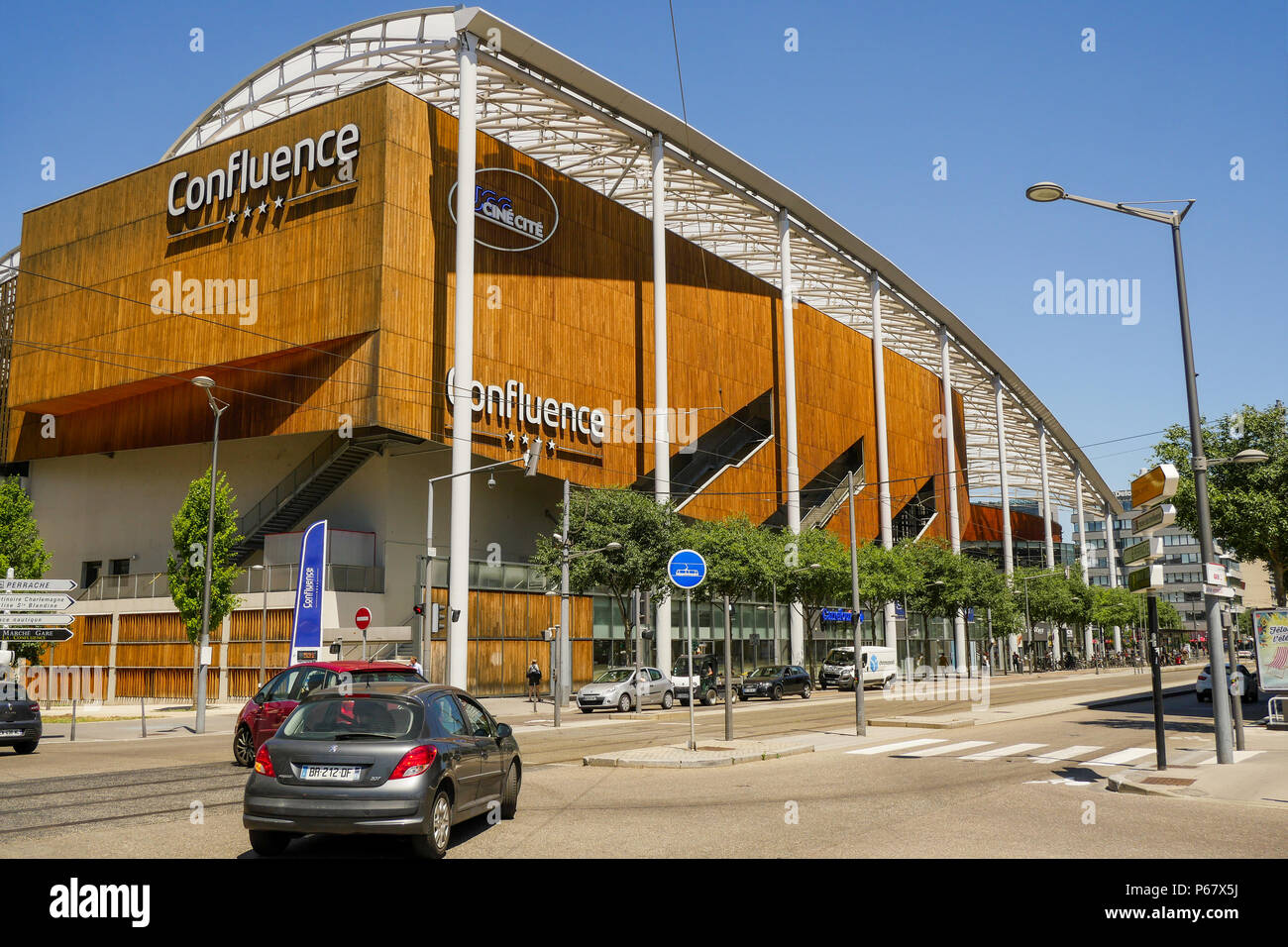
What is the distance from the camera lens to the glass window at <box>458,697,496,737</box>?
10625mm

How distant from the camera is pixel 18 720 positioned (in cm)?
2069

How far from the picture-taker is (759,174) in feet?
185

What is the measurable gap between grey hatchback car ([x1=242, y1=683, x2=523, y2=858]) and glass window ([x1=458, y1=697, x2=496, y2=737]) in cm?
73

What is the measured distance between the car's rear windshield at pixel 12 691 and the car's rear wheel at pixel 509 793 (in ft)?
48.6

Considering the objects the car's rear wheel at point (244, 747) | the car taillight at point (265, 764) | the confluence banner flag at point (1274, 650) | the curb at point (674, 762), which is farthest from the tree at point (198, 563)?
the confluence banner flag at point (1274, 650)

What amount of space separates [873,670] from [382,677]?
41527mm

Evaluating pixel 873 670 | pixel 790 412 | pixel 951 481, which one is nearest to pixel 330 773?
pixel 873 670

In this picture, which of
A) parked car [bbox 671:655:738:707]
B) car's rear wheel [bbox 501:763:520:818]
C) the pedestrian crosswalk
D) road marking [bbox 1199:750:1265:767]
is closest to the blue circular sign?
the pedestrian crosswalk

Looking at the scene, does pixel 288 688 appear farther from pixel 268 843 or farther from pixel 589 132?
pixel 589 132

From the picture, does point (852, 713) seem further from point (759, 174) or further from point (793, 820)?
point (759, 174)

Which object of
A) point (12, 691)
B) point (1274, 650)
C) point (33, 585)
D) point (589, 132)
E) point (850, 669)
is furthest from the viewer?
point (850, 669)

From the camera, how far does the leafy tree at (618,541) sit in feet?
132

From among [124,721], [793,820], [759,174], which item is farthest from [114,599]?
[793,820]

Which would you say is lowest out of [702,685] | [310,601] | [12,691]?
[702,685]
